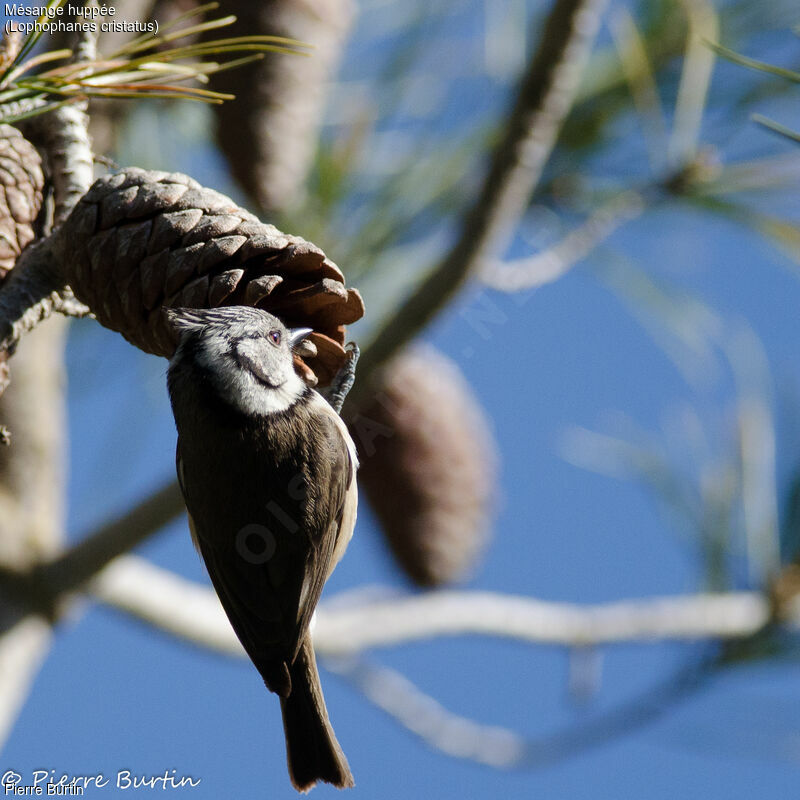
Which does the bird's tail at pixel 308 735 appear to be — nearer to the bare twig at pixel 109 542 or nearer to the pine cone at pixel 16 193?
the bare twig at pixel 109 542

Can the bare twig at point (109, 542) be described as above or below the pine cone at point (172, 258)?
below

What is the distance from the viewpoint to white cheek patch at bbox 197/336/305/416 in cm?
119

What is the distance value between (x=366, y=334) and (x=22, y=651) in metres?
0.84

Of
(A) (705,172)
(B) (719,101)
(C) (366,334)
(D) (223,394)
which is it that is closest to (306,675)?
(D) (223,394)

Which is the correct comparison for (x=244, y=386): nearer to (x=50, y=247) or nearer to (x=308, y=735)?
(x=50, y=247)

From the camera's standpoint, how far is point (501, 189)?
1549 mm

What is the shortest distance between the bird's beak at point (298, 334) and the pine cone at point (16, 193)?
0.29 metres

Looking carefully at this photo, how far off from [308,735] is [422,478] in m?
1.03

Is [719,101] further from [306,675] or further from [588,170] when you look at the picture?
[306,675]

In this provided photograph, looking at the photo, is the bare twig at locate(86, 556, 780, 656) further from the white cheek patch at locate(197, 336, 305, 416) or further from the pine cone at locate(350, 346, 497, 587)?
the white cheek patch at locate(197, 336, 305, 416)

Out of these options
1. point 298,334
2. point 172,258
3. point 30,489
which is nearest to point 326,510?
point 298,334

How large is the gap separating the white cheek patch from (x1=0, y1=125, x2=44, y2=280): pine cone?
22 cm

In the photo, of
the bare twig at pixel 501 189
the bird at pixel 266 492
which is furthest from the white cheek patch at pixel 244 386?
the bare twig at pixel 501 189

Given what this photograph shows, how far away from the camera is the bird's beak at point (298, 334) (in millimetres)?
1131
